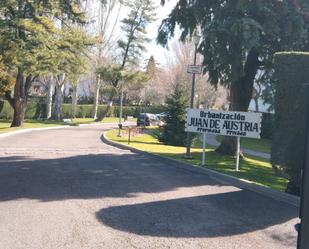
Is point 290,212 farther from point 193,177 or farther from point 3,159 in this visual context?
point 3,159

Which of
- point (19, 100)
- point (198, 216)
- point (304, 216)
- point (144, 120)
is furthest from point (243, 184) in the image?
point (144, 120)

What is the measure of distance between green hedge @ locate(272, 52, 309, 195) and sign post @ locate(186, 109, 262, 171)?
3.89 metres

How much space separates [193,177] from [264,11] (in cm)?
680

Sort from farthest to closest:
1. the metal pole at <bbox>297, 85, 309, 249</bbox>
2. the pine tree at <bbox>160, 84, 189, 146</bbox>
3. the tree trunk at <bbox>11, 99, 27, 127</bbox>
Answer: the tree trunk at <bbox>11, 99, 27, 127</bbox>
the pine tree at <bbox>160, 84, 189, 146</bbox>
the metal pole at <bbox>297, 85, 309, 249</bbox>

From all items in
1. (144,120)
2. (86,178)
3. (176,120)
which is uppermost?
(176,120)

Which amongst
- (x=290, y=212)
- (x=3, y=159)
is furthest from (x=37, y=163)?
(x=290, y=212)

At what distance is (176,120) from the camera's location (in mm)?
30641

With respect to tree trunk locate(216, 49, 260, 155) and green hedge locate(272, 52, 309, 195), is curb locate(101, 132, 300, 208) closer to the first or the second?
green hedge locate(272, 52, 309, 195)

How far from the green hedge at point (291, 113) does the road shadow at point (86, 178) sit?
216 cm

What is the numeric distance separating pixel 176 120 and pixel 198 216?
22296 mm

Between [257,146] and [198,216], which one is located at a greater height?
[198,216]

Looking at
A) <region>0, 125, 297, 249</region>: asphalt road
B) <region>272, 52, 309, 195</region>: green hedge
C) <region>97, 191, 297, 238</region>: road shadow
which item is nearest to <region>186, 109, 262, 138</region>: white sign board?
<region>0, 125, 297, 249</region>: asphalt road

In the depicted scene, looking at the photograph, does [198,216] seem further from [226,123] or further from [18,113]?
[18,113]

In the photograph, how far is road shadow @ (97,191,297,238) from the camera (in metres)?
7.44
